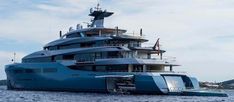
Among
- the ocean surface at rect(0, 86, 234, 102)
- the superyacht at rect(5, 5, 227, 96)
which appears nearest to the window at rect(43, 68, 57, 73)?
the superyacht at rect(5, 5, 227, 96)

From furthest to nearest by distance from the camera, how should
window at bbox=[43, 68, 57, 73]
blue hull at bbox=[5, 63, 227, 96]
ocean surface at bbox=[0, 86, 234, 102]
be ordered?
window at bbox=[43, 68, 57, 73]
blue hull at bbox=[5, 63, 227, 96]
ocean surface at bbox=[0, 86, 234, 102]

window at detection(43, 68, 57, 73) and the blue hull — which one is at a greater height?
window at detection(43, 68, 57, 73)

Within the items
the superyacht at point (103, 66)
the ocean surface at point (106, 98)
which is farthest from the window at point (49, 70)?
the ocean surface at point (106, 98)

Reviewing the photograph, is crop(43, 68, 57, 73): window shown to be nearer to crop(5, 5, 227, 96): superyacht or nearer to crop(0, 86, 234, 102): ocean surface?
crop(5, 5, 227, 96): superyacht

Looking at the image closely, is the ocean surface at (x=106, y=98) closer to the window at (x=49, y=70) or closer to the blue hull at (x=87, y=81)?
the blue hull at (x=87, y=81)

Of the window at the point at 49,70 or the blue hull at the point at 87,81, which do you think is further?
the window at the point at 49,70

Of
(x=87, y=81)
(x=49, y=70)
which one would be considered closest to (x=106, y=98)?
(x=87, y=81)

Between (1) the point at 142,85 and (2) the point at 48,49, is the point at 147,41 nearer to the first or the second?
(1) the point at 142,85

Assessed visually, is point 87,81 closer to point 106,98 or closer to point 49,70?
point 49,70

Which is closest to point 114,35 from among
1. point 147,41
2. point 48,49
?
point 147,41

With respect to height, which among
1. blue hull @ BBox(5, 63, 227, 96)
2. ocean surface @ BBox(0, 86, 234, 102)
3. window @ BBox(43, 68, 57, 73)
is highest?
window @ BBox(43, 68, 57, 73)

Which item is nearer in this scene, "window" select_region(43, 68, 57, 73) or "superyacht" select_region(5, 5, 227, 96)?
"superyacht" select_region(5, 5, 227, 96)

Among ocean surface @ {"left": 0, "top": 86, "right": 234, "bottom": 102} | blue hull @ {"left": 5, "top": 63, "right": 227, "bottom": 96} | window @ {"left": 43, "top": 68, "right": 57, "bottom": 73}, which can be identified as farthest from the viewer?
window @ {"left": 43, "top": 68, "right": 57, "bottom": 73}

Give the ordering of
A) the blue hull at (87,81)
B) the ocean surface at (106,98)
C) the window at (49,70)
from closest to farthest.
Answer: the ocean surface at (106,98) → the blue hull at (87,81) → the window at (49,70)
